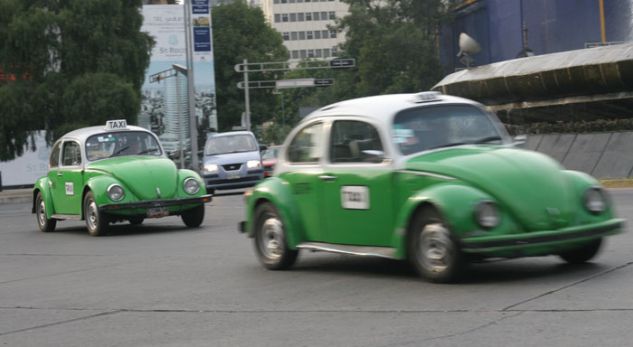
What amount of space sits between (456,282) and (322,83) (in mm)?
56736

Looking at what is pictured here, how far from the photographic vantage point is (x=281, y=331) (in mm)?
7527

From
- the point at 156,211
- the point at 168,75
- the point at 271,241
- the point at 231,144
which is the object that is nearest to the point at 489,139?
the point at 271,241

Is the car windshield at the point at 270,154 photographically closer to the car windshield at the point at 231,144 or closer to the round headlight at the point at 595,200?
the car windshield at the point at 231,144

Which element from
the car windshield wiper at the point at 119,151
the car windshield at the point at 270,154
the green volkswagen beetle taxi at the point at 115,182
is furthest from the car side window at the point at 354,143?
the car windshield at the point at 270,154

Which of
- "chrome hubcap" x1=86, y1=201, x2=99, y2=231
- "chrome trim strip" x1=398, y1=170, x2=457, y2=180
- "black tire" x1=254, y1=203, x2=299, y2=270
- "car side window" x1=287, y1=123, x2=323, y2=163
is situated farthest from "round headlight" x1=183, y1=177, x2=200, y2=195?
"chrome trim strip" x1=398, y1=170, x2=457, y2=180

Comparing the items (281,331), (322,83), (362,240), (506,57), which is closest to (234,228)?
(362,240)

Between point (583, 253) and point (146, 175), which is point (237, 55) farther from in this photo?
point (583, 253)

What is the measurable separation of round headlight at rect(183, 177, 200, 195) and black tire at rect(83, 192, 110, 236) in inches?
51.7

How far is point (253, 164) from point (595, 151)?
36.5 feet

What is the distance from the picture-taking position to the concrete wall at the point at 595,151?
24.6 meters

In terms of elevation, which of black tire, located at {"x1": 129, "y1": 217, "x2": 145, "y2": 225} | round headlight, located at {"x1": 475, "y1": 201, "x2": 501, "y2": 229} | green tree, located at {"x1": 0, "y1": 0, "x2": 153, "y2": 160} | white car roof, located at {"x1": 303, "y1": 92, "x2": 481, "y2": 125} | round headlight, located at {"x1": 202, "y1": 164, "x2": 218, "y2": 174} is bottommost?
black tire, located at {"x1": 129, "y1": 217, "x2": 145, "y2": 225}

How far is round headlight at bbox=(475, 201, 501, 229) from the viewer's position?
8.77 metres

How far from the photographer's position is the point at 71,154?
19.2 meters

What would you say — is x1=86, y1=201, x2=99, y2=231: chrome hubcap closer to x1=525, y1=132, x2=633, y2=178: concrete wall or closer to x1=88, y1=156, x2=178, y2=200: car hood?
x1=88, y1=156, x2=178, y2=200: car hood
